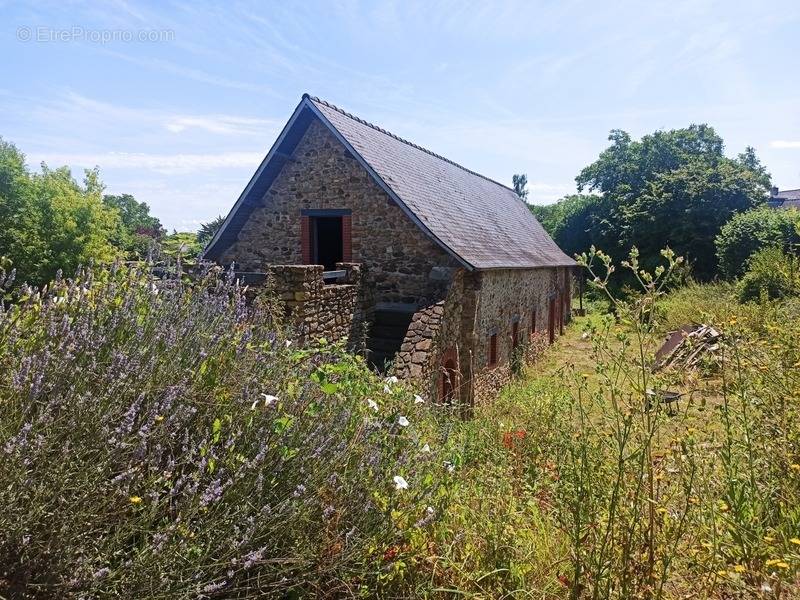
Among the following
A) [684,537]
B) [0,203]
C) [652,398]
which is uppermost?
[0,203]

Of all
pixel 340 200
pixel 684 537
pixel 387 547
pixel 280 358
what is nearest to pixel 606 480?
pixel 684 537

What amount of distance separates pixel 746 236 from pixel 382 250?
1989 cm

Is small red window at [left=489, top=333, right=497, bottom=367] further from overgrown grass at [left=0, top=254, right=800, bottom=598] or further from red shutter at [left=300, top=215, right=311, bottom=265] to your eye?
overgrown grass at [left=0, top=254, right=800, bottom=598]

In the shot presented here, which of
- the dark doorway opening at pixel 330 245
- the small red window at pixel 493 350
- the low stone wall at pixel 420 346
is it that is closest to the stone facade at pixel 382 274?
the low stone wall at pixel 420 346

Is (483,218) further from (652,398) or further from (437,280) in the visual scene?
(652,398)

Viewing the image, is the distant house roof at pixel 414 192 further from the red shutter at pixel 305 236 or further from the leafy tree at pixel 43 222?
the leafy tree at pixel 43 222

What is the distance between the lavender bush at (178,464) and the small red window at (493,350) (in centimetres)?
898

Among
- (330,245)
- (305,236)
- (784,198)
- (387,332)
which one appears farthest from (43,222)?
(784,198)

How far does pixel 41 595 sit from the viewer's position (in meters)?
1.94

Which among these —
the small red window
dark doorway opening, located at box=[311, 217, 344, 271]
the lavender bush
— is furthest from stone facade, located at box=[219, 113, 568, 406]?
the lavender bush

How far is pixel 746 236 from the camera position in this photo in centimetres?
2259

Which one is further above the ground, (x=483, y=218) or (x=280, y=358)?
(x=483, y=218)

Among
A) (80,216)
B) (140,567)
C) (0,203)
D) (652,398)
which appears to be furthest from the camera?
(80,216)

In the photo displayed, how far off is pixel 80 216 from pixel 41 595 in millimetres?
30809
